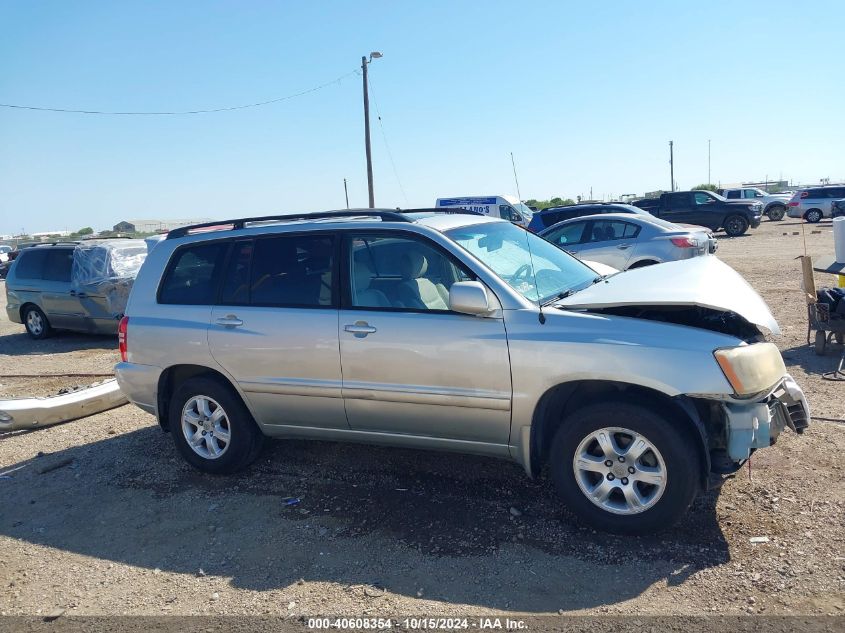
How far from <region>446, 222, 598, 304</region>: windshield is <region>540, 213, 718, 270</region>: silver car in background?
6.70m

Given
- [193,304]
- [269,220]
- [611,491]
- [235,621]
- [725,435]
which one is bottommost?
[235,621]

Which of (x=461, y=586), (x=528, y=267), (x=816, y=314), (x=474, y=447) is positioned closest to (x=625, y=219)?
(x=816, y=314)

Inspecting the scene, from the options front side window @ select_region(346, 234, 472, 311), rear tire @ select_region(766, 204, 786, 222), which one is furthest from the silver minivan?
rear tire @ select_region(766, 204, 786, 222)

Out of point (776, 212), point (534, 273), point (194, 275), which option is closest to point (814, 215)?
point (776, 212)

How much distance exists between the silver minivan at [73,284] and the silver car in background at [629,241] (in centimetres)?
720

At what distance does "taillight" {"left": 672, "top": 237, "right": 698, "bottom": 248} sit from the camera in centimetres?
1179

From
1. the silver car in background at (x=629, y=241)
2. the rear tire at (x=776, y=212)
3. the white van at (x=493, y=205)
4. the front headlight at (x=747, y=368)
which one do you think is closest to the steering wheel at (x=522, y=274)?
the front headlight at (x=747, y=368)

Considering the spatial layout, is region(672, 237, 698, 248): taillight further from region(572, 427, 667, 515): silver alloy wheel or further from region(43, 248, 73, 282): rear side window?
region(43, 248, 73, 282): rear side window

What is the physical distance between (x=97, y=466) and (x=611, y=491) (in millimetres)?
4091

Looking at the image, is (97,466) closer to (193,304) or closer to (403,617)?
(193,304)

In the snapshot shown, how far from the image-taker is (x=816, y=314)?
7141mm

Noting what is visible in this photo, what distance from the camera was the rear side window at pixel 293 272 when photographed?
468cm

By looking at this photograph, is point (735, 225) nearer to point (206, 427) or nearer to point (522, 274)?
point (522, 274)

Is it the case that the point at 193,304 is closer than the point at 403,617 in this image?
No
